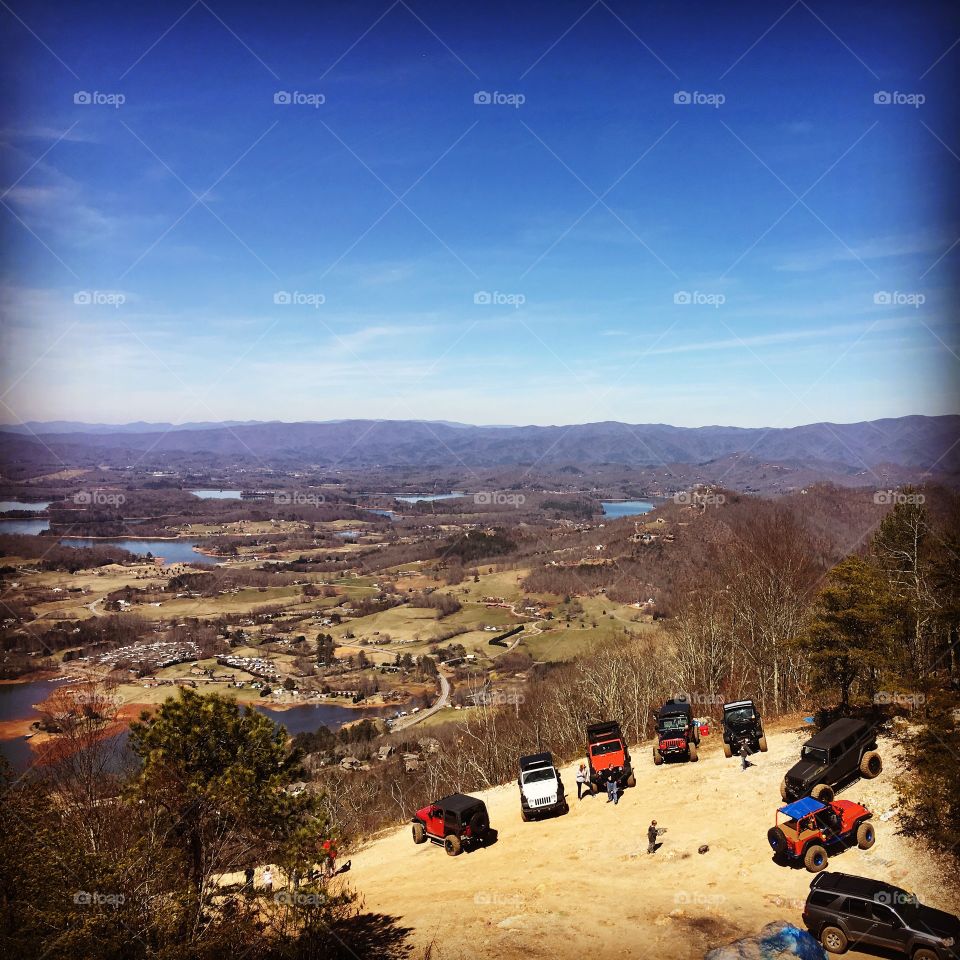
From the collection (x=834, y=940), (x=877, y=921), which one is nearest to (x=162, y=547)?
(x=834, y=940)

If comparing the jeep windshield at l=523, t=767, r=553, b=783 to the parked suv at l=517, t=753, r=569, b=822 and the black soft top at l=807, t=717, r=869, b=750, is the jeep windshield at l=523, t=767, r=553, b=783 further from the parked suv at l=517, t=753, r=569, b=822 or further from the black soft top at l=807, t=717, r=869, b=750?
the black soft top at l=807, t=717, r=869, b=750

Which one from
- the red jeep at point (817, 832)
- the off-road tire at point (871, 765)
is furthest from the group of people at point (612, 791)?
the off-road tire at point (871, 765)

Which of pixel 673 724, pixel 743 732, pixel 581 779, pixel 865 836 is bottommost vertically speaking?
pixel 581 779

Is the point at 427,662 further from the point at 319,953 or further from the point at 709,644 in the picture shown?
the point at 319,953

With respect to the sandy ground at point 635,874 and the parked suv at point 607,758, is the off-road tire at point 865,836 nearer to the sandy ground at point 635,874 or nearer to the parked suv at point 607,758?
the sandy ground at point 635,874

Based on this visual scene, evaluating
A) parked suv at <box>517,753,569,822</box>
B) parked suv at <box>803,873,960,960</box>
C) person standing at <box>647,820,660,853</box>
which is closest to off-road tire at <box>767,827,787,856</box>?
parked suv at <box>803,873,960,960</box>

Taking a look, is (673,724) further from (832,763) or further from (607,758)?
(832,763)

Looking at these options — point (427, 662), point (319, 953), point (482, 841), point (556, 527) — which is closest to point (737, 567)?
point (482, 841)
